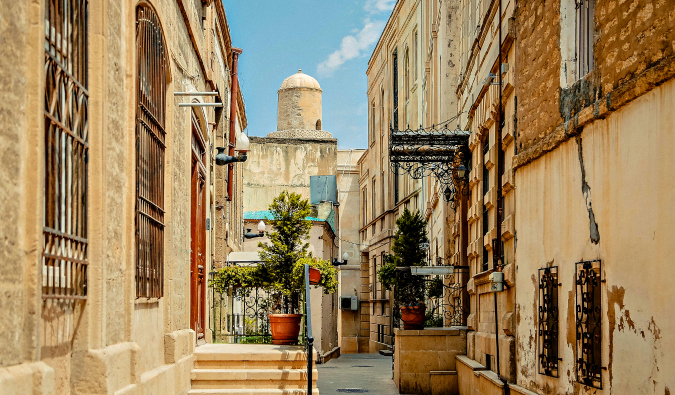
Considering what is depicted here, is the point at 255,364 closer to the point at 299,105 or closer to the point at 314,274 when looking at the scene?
the point at 314,274

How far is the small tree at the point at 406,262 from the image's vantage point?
663 inches

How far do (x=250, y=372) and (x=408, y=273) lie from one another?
21.2 ft

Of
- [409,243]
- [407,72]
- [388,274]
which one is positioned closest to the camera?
[388,274]

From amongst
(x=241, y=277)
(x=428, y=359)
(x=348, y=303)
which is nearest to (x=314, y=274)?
(x=241, y=277)

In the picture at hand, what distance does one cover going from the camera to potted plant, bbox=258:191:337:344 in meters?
13.3

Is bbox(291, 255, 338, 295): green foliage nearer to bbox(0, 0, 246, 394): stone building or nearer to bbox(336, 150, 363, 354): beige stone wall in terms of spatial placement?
bbox(0, 0, 246, 394): stone building

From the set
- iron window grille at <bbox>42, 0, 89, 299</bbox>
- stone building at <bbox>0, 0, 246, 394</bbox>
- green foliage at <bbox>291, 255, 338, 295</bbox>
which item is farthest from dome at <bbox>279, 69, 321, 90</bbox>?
iron window grille at <bbox>42, 0, 89, 299</bbox>

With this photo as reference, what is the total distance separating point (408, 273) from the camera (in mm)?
16781

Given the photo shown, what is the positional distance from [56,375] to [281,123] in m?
39.2

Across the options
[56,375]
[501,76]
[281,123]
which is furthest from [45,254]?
[281,123]

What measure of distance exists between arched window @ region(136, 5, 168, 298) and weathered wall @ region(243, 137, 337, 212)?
30.8m

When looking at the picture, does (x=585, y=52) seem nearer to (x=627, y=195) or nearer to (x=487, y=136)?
(x=627, y=195)

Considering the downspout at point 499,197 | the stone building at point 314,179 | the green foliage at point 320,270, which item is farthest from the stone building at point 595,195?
the stone building at point 314,179

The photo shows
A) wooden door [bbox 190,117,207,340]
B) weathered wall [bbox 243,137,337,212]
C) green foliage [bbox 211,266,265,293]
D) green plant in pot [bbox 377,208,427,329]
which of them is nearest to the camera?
wooden door [bbox 190,117,207,340]
